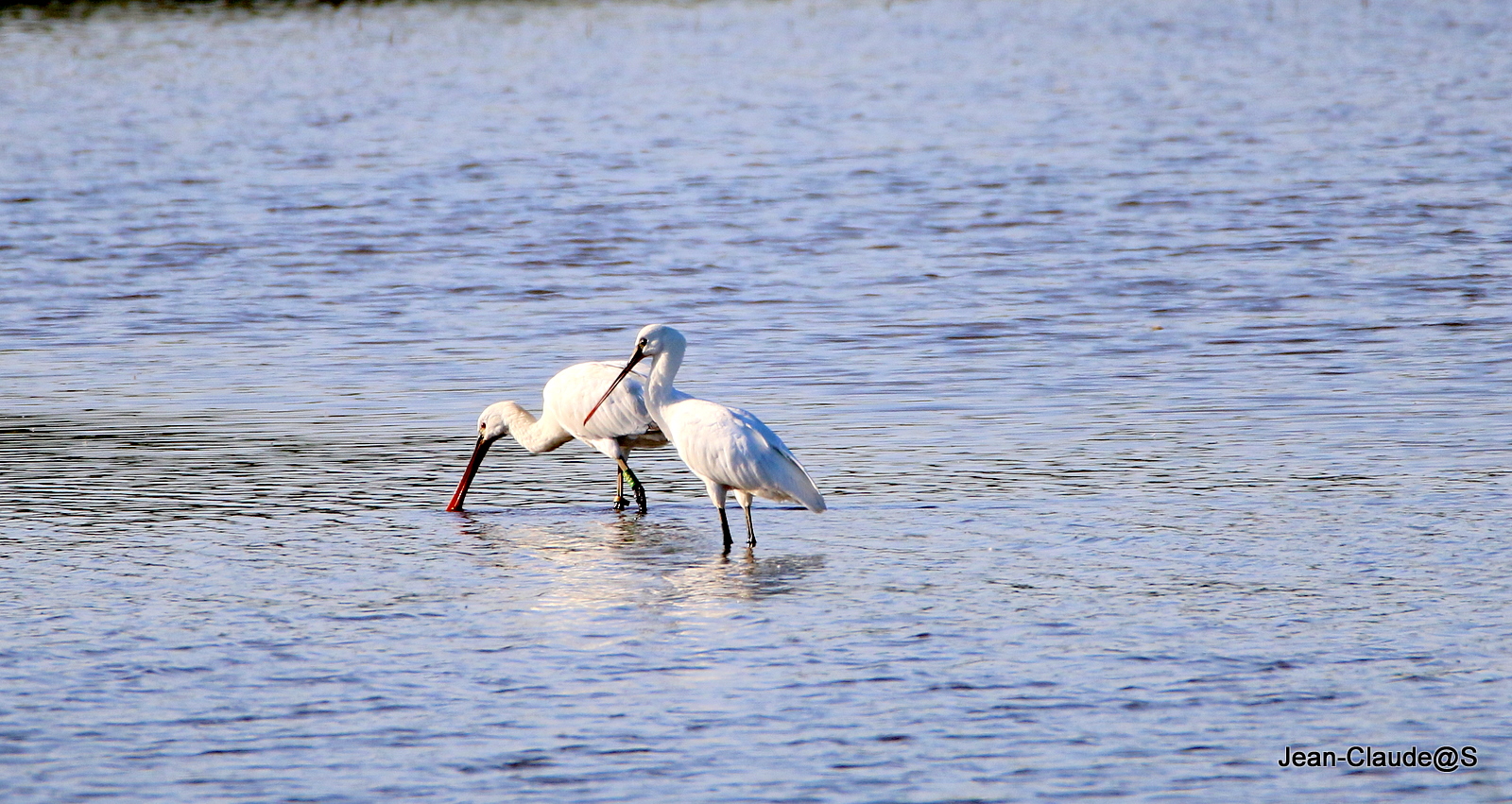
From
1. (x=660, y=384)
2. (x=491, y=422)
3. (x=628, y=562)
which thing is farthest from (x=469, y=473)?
(x=628, y=562)

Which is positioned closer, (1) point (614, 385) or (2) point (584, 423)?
(1) point (614, 385)

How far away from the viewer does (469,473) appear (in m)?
8.72

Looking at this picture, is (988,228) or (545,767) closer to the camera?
(545,767)

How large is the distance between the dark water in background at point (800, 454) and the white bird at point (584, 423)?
21 cm

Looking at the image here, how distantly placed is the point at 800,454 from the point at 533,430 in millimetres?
1196

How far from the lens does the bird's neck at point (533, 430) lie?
9109mm

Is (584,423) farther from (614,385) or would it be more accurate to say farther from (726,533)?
(726,533)

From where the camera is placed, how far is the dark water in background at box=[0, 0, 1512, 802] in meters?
5.59

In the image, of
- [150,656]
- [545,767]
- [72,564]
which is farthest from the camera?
[72,564]

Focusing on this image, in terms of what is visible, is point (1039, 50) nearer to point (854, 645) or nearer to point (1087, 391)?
point (1087, 391)

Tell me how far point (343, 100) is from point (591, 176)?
7605 mm

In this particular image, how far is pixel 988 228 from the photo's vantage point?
16.5m

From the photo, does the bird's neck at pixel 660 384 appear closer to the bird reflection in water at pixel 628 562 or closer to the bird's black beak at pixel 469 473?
the bird reflection in water at pixel 628 562

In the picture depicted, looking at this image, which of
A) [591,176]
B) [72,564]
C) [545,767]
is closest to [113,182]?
[591,176]
